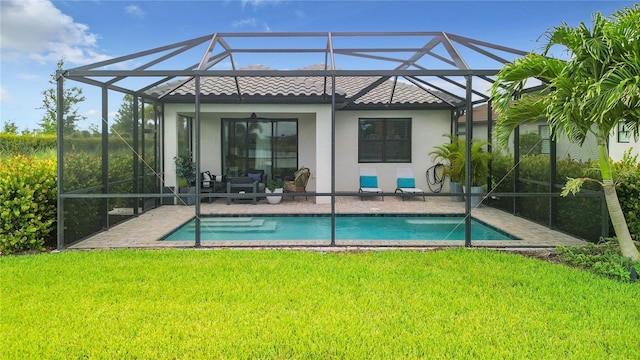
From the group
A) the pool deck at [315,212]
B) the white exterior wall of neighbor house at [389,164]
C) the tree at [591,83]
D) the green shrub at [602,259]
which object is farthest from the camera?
the white exterior wall of neighbor house at [389,164]

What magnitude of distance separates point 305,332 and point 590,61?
5137mm

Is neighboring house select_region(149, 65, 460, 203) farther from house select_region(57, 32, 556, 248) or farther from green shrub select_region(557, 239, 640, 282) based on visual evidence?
green shrub select_region(557, 239, 640, 282)

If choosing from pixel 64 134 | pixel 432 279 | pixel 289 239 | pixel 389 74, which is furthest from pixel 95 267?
pixel 389 74

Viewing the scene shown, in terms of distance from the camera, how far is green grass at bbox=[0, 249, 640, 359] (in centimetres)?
365

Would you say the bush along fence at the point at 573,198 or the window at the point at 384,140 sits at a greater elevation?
the window at the point at 384,140

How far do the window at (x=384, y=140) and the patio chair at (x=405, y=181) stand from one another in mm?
482

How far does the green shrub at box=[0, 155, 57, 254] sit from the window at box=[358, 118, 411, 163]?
31.9 feet

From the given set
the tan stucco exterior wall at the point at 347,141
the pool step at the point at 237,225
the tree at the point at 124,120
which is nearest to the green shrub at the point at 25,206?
the tree at the point at 124,120

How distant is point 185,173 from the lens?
1229 centimetres

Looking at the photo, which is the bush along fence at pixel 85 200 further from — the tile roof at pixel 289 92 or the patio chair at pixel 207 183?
the tile roof at pixel 289 92

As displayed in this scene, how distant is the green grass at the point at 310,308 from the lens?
Result: 12.0 feet

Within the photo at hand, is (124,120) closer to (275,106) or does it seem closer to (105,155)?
(105,155)

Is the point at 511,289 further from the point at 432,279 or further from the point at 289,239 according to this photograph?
the point at 289,239

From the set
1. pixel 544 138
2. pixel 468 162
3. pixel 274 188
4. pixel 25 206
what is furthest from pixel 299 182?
pixel 25 206
